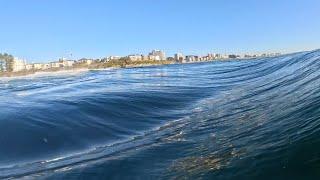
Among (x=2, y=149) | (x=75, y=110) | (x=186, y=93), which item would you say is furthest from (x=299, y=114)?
(x=186, y=93)

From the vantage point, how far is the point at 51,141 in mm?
10406

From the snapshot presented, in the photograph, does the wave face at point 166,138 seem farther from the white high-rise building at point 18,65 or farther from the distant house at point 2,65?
the white high-rise building at point 18,65

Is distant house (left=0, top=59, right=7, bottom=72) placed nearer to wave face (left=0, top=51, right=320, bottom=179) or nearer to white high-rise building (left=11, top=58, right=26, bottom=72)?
white high-rise building (left=11, top=58, right=26, bottom=72)

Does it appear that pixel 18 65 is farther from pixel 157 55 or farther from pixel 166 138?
pixel 166 138

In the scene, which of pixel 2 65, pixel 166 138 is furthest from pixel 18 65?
pixel 166 138

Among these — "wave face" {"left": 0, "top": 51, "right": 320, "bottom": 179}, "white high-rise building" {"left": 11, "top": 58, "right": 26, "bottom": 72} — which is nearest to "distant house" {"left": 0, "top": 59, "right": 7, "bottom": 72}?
"white high-rise building" {"left": 11, "top": 58, "right": 26, "bottom": 72}

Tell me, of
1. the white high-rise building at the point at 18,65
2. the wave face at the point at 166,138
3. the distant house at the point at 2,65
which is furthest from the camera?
the white high-rise building at the point at 18,65

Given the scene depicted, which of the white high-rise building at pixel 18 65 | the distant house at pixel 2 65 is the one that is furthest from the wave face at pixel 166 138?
the white high-rise building at pixel 18 65

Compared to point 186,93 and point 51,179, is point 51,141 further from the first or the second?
point 186,93

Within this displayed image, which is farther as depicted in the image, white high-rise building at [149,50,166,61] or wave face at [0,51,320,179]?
white high-rise building at [149,50,166,61]

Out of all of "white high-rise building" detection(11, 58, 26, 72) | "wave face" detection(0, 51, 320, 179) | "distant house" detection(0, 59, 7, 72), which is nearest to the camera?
"wave face" detection(0, 51, 320, 179)

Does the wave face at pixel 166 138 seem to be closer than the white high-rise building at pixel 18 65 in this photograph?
Yes

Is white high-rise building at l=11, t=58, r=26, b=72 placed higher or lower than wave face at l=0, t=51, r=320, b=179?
lower

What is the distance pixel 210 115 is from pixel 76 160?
13.1ft
